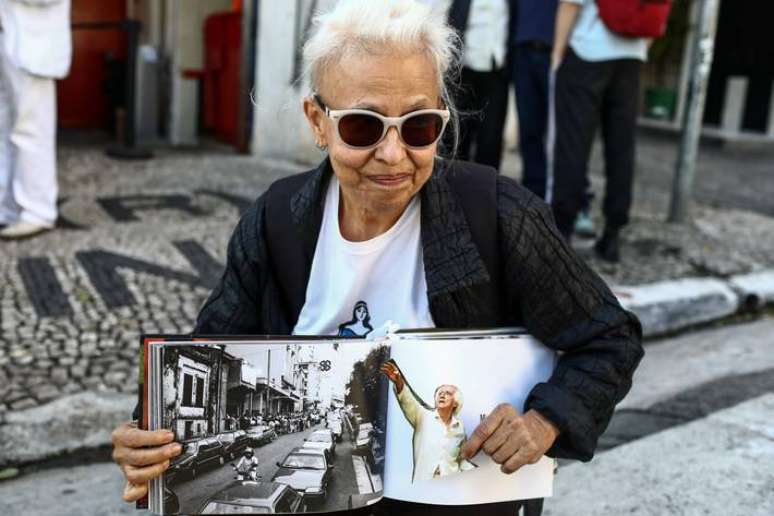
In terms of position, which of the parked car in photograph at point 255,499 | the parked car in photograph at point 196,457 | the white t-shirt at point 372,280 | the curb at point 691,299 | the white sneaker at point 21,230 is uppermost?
the white t-shirt at point 372,280

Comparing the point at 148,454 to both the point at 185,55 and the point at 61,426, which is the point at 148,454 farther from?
the point at 185,55

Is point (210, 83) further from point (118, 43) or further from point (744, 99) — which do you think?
point (744, 99)

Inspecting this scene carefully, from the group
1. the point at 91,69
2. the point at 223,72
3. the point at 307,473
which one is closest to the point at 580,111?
the point at 307,473

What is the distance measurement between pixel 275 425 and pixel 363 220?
48 centimetres

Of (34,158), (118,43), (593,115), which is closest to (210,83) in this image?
(118,43)

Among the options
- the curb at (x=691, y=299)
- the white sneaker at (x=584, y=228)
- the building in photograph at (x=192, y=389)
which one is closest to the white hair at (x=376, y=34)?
the building in photograph at (x=192, y=389)

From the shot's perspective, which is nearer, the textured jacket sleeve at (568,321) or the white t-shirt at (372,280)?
the textured jacket sleeve at (568,321)

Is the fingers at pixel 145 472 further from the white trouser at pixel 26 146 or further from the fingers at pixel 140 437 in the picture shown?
the white trouser at pixel 26 146

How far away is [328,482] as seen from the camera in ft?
5.21

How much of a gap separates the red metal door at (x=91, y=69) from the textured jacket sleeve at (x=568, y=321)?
24.0 feet

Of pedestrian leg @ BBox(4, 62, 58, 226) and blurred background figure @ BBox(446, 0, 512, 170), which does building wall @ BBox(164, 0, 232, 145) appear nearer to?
pedestrian leg @ BBox(4, 62, 58, 226)

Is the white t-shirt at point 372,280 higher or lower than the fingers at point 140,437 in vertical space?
higher

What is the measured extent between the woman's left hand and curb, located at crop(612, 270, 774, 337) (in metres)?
2.41

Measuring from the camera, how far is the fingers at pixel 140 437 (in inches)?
58.2
